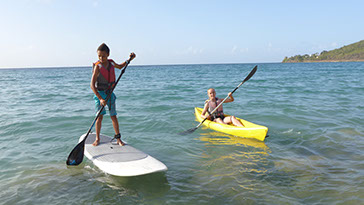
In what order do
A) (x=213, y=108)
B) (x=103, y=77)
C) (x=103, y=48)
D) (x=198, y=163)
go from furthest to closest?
1. (x=213, y=108)
2. (x=198, y=163)
3. (x=103, y=77)
4. (x=103, y=48)

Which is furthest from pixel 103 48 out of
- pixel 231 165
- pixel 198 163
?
pixel 231 165

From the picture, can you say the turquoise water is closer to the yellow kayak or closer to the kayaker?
the yellow kayak

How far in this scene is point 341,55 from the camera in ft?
345

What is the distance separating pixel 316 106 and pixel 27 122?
36.8 ft

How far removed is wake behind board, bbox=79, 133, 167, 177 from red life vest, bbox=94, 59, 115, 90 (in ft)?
4.05

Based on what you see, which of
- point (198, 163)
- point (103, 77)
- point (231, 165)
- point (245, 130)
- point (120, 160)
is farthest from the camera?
point (245, 130)

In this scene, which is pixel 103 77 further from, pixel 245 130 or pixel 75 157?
Result: pixel 245 130

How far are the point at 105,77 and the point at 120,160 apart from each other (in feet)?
5.26

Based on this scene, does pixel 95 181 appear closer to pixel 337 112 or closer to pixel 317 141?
pixel 317 141

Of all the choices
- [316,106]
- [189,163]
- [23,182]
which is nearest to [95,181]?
[23,182]

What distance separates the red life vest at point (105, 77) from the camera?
4.67 meters

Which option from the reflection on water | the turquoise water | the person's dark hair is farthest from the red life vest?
the reflection on water

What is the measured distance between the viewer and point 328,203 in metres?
3.45

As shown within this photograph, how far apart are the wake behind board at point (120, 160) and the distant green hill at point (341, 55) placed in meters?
116
